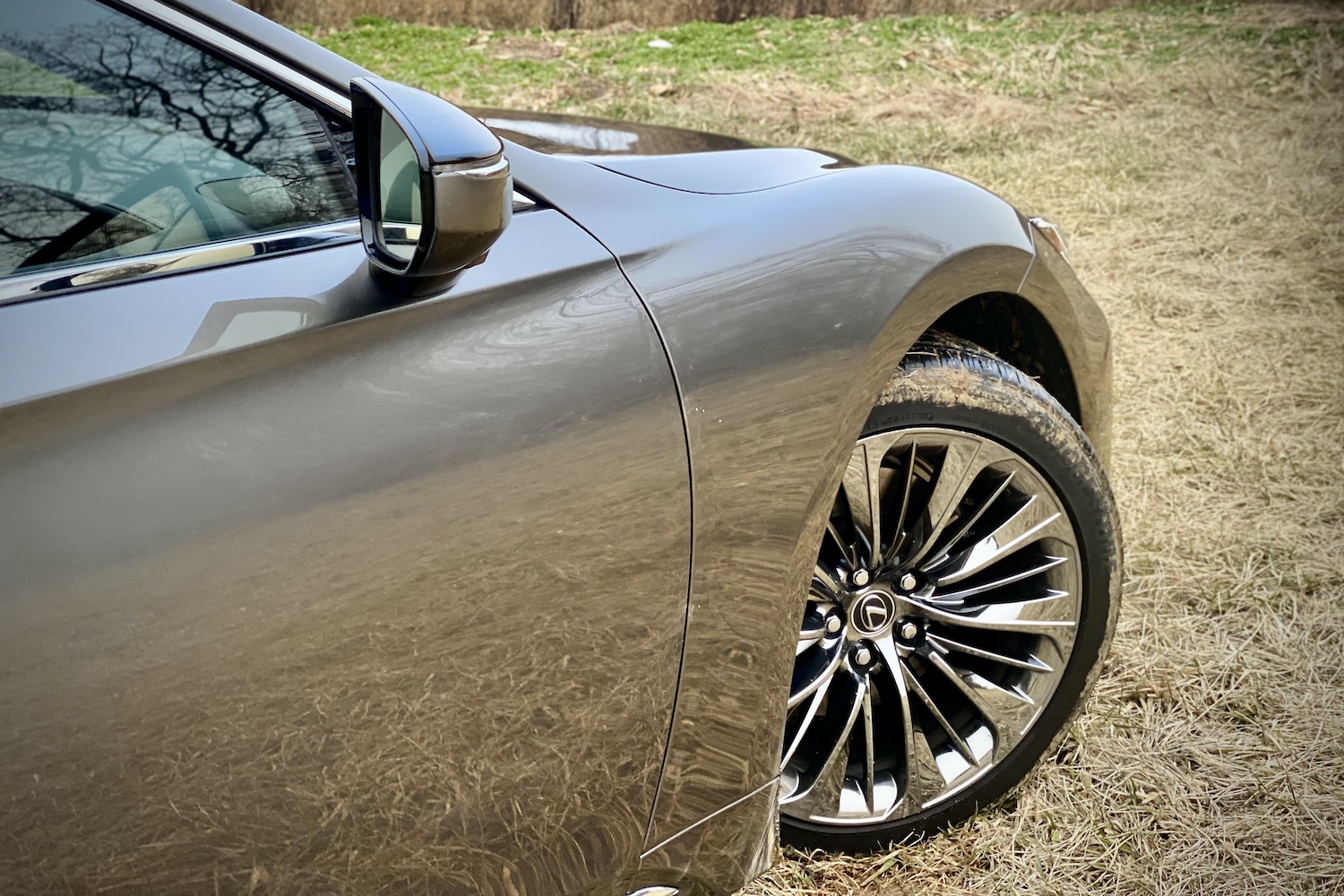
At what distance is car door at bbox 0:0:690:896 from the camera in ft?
3.42

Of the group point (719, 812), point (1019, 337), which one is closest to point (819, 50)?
point (1019, 337)

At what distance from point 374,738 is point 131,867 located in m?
0.26

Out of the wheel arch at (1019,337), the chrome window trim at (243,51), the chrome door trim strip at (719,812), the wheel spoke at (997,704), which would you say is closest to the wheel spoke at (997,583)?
the wheel spoke at (997,704)

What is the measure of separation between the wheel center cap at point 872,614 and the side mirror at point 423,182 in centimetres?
100

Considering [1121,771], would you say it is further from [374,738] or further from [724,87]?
[724,87]

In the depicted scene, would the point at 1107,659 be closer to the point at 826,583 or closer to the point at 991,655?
the point at 991,655

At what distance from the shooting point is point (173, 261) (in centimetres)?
115

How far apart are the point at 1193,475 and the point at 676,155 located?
7.36 feet

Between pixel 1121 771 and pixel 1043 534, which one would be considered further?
pixel 1121 771

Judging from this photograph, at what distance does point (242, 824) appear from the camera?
117 cm

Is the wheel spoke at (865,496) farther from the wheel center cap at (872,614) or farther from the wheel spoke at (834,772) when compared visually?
the wheel spoke at (834,772)

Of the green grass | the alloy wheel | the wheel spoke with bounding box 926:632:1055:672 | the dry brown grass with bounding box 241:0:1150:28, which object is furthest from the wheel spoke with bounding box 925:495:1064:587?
the dry brown grass with bounding box 241:0:1150:28

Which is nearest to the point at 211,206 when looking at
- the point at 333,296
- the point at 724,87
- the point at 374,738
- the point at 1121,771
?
the point at 333,296

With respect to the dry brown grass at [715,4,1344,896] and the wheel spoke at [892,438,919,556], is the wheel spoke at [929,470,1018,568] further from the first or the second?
the dry brown grass at [715,4,1344,896]
